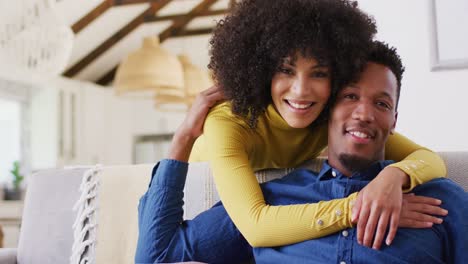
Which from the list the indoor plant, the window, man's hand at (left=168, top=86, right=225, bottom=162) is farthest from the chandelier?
the window

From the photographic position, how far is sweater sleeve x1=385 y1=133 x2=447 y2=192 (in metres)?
1.28

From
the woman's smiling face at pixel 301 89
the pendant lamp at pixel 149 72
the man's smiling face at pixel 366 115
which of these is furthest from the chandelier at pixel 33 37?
the man's smiling face at pixel 366 115

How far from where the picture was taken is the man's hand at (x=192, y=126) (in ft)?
5.07

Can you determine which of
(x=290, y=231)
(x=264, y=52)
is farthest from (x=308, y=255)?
(x=264, y=52)

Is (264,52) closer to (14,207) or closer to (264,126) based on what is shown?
(264,126)

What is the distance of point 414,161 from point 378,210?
0.18 metres

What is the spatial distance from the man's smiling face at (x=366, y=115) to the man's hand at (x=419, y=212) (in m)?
0.15

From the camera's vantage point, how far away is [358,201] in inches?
48.4

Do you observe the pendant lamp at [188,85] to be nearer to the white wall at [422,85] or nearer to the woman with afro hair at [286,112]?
the white wall at [422,85]

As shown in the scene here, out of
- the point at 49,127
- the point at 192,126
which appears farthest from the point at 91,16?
the point at 192,126

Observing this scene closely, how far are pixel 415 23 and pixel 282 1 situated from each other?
113 cm

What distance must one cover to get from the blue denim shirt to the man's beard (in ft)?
0.05

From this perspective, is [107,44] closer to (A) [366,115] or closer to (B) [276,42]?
(B) [276,42]

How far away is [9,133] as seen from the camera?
265 inches
